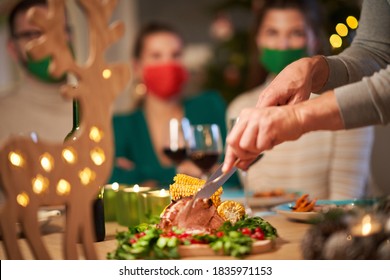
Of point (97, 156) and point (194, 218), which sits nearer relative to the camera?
point (97, 156)

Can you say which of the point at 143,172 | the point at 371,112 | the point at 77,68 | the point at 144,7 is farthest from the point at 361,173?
the point at 144,7

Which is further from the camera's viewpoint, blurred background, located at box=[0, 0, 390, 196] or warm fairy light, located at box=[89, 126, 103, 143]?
blurred background, located at box=[0, 0, 390, 196]

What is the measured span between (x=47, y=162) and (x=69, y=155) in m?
0.03

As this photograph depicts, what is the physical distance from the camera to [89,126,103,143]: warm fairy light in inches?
30.5

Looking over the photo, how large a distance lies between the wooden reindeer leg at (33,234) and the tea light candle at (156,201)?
0.31 meters

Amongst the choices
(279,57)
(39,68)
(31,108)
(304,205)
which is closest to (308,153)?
(279,57)

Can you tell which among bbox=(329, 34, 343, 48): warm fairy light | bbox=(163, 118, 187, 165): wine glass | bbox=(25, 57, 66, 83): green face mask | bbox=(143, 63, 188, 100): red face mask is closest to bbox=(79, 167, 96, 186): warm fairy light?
bbox=(163, 118, 187, 165): wine glass

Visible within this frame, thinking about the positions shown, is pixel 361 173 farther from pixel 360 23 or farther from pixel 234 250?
pixel 234 250

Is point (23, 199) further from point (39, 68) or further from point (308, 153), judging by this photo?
point (308, 153)

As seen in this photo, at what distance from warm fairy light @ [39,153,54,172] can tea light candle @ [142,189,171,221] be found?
1.06 ft

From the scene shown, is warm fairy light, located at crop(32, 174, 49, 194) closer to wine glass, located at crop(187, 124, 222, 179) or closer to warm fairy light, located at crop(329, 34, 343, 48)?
wine glass, located at crop(187, 124, 222, 179)

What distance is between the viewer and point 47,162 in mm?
754

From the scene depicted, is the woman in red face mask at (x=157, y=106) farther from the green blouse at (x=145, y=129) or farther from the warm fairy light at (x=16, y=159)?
the warm fairy light at (x=16, y=159)

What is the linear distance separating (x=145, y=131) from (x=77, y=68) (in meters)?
1.97
